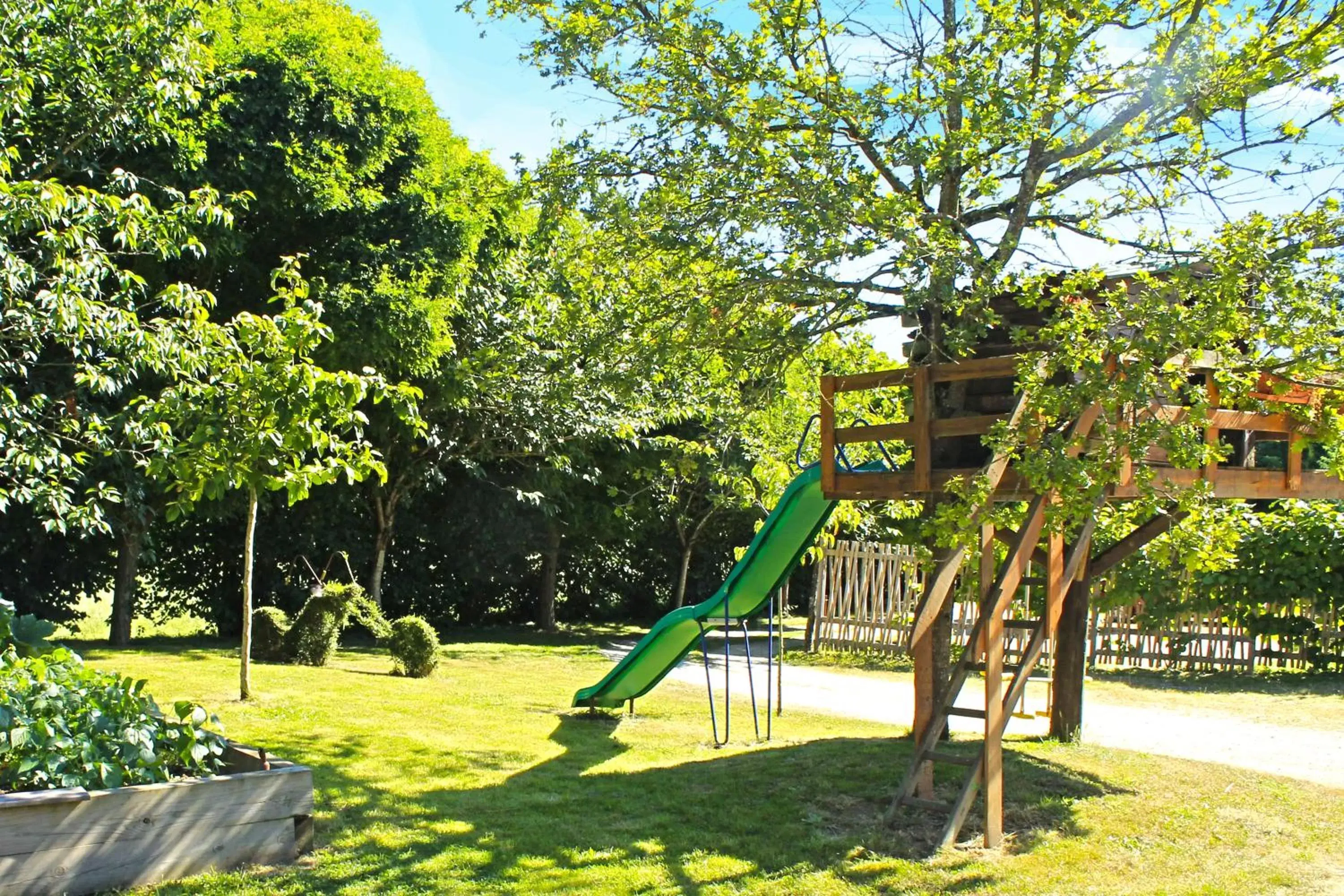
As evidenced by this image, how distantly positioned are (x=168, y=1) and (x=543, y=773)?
6.39 meters

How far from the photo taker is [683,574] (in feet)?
72.2

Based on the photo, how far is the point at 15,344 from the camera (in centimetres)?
986

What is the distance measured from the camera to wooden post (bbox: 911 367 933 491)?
6840 millimetres

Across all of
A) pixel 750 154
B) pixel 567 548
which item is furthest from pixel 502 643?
pixel 750 154

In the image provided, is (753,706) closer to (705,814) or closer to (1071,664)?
(1071,664)

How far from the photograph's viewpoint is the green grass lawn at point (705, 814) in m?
5.63

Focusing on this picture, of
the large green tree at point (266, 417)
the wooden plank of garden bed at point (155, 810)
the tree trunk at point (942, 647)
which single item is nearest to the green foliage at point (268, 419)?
the large green tree at point (266, 417)

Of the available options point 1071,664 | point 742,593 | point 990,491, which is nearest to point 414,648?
point 742,593

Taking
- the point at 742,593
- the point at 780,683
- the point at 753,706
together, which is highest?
the point at 742,593

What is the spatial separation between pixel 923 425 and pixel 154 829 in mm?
4596

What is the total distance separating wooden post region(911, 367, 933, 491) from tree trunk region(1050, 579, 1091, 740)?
2729mm

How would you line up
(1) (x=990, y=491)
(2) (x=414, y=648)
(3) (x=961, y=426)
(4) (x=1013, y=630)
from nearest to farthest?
1. (1) (x=990, y=491)
2. (3) (x=961, y=426)
3. (2) (x=414, y=648)
4. (4) (x=1013, y=630)

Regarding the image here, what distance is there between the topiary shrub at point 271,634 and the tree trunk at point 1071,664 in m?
8.64

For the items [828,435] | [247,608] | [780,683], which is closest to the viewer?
[828,435]
